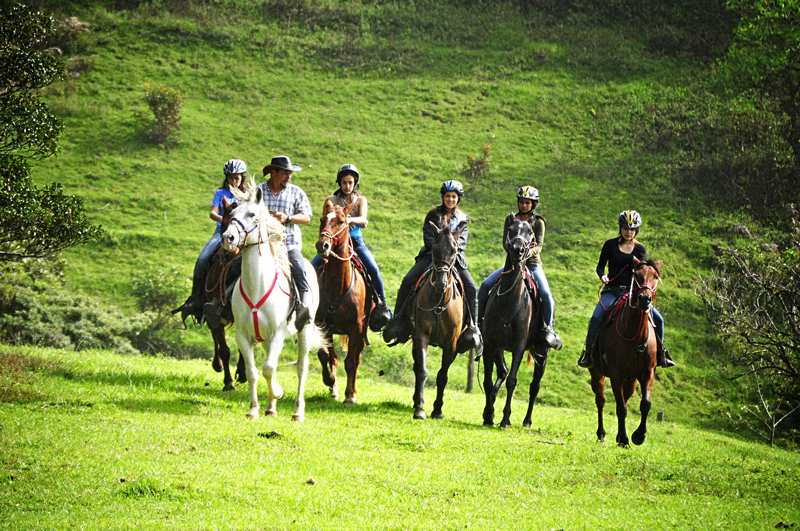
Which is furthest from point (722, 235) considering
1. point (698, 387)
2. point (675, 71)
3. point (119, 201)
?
point (119, 201)

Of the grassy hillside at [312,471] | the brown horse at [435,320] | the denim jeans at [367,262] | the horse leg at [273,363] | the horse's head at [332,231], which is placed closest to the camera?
the grassy hillside at [312,471]

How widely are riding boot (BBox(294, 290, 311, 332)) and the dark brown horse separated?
394cm

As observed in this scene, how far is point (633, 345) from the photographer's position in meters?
15.1

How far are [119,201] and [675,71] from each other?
39.4 meters

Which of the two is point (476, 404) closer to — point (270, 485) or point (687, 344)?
point (270, 485)

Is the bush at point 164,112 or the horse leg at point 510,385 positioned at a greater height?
the bush at point 164,112

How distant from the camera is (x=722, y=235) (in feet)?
145

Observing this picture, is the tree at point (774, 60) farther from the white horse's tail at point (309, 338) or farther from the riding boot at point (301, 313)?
the riding boot at point (301, 313)

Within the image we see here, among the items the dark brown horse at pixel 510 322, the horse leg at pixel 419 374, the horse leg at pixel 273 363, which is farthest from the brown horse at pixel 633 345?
the horse leg at pixel 273 363

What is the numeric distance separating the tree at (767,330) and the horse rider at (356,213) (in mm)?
9924

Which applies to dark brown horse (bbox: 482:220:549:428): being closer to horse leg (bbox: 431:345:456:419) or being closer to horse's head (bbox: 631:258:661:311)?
horse leg (bbox: 431:345:456:419)

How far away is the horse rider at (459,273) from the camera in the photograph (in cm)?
1611

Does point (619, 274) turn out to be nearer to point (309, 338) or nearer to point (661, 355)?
point (661, 355)

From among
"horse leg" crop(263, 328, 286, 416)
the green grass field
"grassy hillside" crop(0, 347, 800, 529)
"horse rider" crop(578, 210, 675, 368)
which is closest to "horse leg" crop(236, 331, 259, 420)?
"horse leg" crop(263, 328, 286, 416)
